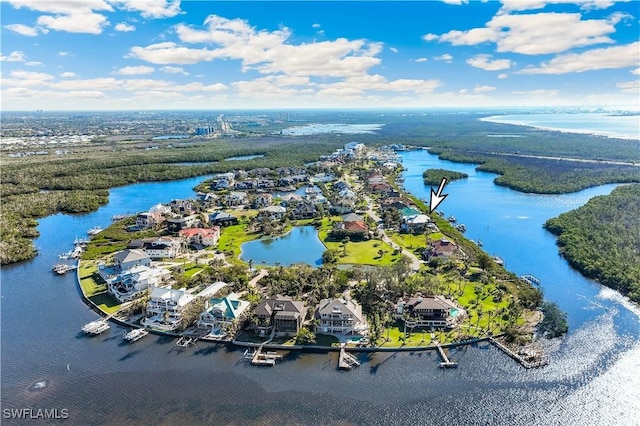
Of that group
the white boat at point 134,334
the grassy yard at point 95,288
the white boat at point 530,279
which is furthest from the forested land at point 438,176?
the white boat at point 134,334

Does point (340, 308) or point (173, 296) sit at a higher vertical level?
point (340, 308)

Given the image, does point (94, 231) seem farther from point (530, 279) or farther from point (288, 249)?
point (530, 279)

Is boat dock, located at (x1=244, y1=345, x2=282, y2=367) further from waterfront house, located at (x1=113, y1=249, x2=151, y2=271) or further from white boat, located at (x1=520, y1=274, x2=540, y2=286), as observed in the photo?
white boat, located at (x1=520, y1=274, x2=540, y2=286)

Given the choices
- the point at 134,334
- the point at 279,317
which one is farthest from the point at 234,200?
the point at 279,317

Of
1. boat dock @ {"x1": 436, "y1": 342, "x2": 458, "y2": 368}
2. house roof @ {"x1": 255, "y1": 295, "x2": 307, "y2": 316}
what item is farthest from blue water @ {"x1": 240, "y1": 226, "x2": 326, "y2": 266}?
boat dock @ {"x1": 436, "y1": 342, "x2": 458, "y2": 368}

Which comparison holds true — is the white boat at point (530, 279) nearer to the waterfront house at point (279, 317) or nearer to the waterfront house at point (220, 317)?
the waterfront house at point (279, 317)

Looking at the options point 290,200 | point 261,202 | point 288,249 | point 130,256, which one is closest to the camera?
point 130,256

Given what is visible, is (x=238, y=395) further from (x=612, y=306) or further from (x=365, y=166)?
(x=365, y=166)
